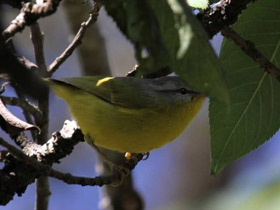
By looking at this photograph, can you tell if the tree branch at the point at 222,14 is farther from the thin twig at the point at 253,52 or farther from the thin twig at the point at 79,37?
the thin twig at the point at 79,37

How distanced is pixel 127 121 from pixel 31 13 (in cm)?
167

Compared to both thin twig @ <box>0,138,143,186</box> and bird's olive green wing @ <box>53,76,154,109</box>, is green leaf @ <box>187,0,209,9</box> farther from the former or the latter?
bird's olive green wing @ <box>53,76,154,109</box>

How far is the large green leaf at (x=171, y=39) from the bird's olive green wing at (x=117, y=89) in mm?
2302

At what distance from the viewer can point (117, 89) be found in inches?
146

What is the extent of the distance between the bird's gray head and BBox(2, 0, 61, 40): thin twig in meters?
1.97

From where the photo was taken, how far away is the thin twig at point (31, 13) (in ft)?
5.10

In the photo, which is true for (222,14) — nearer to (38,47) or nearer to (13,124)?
(13,124)

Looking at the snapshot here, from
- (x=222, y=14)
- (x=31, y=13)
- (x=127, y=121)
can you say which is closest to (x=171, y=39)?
(x=31, y=13)

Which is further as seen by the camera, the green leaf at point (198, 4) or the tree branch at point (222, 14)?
the tree branch at point (222, 14)

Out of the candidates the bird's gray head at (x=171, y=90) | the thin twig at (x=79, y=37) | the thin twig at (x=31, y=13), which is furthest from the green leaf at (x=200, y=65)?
the bird's gray head at (x=171, y=90)

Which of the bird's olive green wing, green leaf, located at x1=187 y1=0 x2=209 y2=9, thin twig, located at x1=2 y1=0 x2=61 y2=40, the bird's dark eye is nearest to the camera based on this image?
thin twig, located at x1=2 y1=0 x2=61 y2=40

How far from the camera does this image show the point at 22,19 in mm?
1764

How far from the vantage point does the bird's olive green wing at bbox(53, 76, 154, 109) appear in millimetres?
3585

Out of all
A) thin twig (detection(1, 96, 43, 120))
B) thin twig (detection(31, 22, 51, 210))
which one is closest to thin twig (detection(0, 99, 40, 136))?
thin twig (detection(1, 96, 43, 120))
